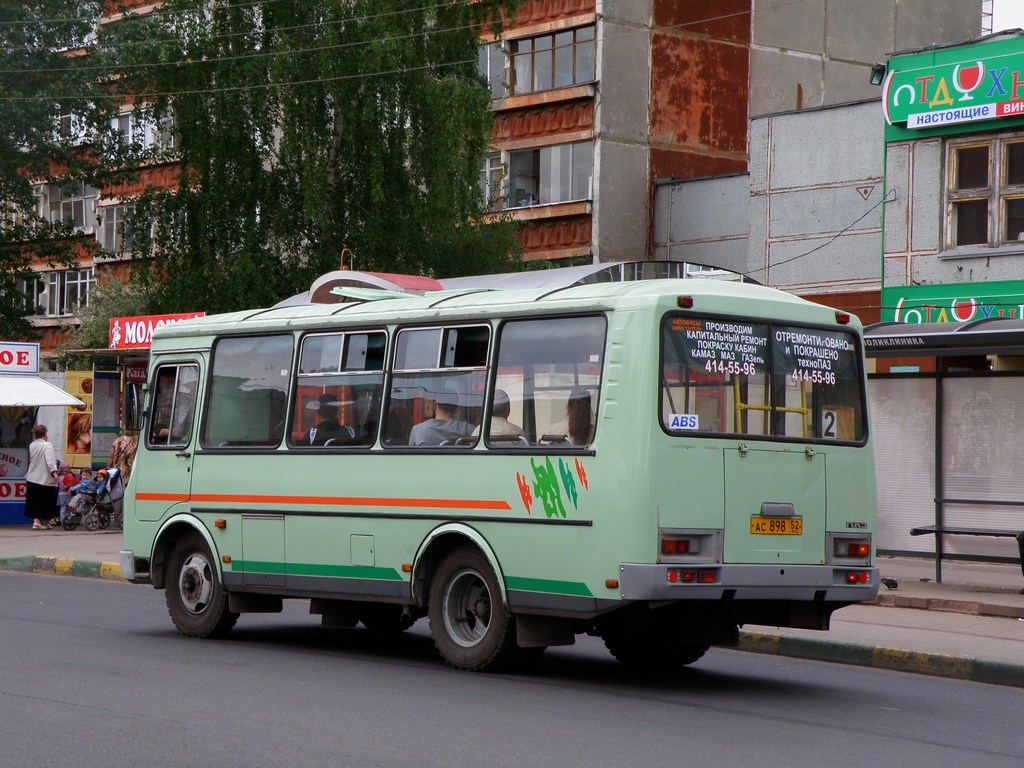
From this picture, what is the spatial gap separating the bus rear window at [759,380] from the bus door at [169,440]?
5112 millimetres

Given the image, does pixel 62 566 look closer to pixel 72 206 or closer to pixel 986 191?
pixel 986 191

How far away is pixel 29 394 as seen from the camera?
2936cm

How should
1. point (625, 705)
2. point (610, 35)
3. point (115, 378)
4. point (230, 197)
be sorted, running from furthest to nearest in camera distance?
1. point (610, 35)
2. point (230, 197)
3. point (115, 378)
4. point (625, 705)

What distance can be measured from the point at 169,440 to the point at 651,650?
4810 mm

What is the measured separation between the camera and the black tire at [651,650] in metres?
12.1

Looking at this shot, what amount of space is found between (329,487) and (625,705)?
139 inches

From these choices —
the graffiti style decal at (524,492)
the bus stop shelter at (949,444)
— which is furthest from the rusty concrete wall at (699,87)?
the graffiti style decal at (524,492)

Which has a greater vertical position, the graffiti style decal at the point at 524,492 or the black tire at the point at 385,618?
the graffiti style decal at the point at 524,492

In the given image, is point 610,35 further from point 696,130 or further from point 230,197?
point 230,197

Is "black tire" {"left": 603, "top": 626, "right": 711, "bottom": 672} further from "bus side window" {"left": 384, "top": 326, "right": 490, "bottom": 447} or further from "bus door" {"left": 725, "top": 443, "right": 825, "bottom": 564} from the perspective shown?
"bus side window" {"left": 384, "top": 326, "right": 490, "bottom": 447}

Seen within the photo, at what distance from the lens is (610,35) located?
4125 centimetres

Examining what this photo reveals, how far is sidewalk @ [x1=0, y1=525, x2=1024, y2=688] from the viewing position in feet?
41.5

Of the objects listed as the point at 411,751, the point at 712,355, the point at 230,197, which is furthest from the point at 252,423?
the point at 230,197

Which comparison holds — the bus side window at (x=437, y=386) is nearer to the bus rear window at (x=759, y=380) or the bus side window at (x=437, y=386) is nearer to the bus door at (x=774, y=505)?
the bus rear window at (x=759, y=380)
